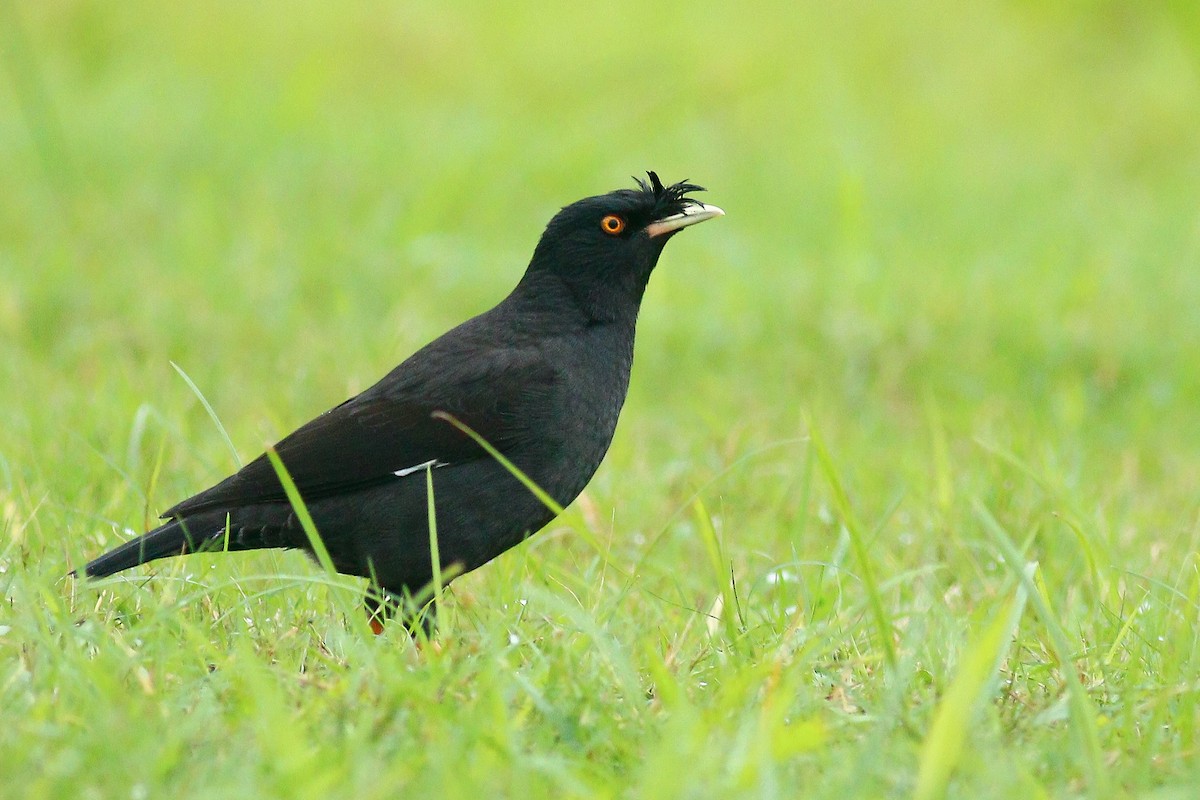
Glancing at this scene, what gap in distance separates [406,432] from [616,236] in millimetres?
934

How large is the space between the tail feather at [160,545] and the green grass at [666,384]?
77 millimetres

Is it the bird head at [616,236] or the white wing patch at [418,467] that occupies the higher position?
the bird head at [616,236]

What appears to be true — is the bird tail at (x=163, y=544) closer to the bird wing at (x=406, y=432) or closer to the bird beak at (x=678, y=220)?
the bird wing at (x=406, y=432)

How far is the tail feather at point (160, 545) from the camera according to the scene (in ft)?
11.7

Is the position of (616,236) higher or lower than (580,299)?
higher

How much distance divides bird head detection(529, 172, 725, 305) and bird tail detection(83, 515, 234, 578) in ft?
4.20

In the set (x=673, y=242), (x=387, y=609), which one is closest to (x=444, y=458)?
(x=387, y=609)

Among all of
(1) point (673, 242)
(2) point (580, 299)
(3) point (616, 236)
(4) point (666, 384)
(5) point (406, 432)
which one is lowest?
(4) point (666, 384)

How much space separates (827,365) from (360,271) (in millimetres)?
2589

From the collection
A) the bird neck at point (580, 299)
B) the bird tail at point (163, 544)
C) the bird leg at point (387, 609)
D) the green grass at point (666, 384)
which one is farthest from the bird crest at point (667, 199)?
the bird tail at point (163, 544)

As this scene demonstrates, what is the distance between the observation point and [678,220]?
4.48 m

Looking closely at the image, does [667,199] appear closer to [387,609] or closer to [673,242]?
[387,609]

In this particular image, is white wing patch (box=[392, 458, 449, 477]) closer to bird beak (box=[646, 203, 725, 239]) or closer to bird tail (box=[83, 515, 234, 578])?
bird tail (box=[83, 515, 234, 578])

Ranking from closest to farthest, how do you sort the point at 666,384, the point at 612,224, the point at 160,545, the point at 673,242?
the point at 160,545 < the point at 612,224 < the point at 666,384 < the point at 673,242
